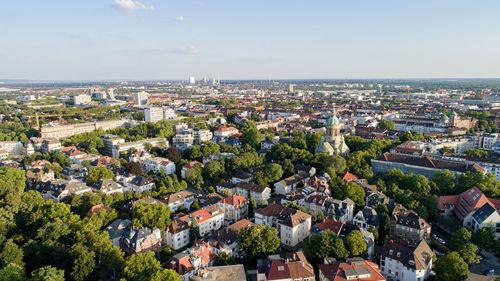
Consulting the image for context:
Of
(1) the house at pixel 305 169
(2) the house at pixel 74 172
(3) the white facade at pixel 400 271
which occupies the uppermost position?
(1) the house at pixel 305 169

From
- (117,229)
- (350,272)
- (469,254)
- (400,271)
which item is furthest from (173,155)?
(469,254)

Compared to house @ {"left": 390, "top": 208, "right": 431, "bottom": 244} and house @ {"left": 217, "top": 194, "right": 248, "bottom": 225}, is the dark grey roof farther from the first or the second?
house @ {"left": 217, "top": 194, "right": 248, "bottom": 225}

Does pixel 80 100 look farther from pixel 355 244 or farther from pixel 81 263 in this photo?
pixel 355 244

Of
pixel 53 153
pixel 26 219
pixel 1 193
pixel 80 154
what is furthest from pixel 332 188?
pixel 53 153

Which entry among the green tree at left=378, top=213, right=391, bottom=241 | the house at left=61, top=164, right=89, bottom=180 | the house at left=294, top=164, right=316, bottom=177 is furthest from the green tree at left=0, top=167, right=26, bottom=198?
the green tree at left=378, top=213, right=391, bottom=241

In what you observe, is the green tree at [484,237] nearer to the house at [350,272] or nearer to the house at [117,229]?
the house at [350,272]

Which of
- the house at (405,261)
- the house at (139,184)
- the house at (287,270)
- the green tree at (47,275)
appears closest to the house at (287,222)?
the house at (287,270)
